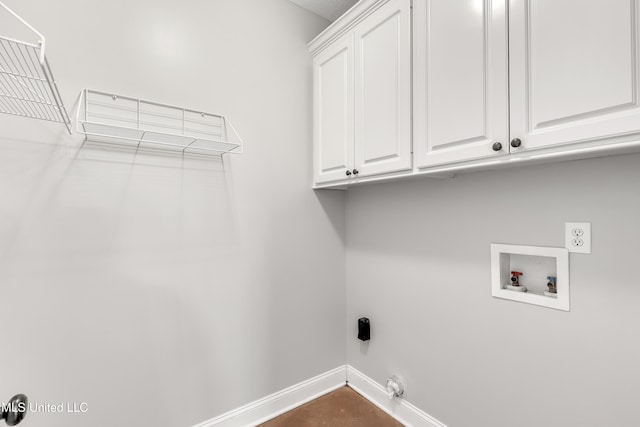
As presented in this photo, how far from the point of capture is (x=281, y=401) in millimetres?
1745

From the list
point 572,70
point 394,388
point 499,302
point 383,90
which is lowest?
point 394,388

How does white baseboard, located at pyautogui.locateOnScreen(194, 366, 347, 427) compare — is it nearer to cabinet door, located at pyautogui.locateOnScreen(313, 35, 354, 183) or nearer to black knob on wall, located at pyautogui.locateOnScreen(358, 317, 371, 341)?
black knob on wall, located at pyautogui.locateOnScreen(358, 317, 371, 341)

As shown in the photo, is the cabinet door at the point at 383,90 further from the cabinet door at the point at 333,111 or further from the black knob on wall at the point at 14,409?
the black knob on wall at the point at 14,409

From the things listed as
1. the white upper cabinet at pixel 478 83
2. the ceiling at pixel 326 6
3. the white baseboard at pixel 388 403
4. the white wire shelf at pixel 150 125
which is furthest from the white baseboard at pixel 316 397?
the ceiling at pixel 326 6

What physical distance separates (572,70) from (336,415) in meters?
1.94

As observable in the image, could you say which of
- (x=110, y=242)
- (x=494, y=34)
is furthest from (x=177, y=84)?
(x=494, y=34)

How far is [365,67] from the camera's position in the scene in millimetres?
1471

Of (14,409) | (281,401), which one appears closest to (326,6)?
(14,409)

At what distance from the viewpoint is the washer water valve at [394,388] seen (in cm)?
166

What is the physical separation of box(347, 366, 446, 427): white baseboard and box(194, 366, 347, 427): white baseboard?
3.9 inches

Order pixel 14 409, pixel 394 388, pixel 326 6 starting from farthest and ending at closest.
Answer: pixel 326 6, pixel 394 388, pixel 14 409

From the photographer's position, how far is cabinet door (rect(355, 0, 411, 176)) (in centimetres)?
129

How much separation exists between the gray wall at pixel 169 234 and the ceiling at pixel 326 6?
6 cm

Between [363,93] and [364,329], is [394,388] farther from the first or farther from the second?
[363,93]
